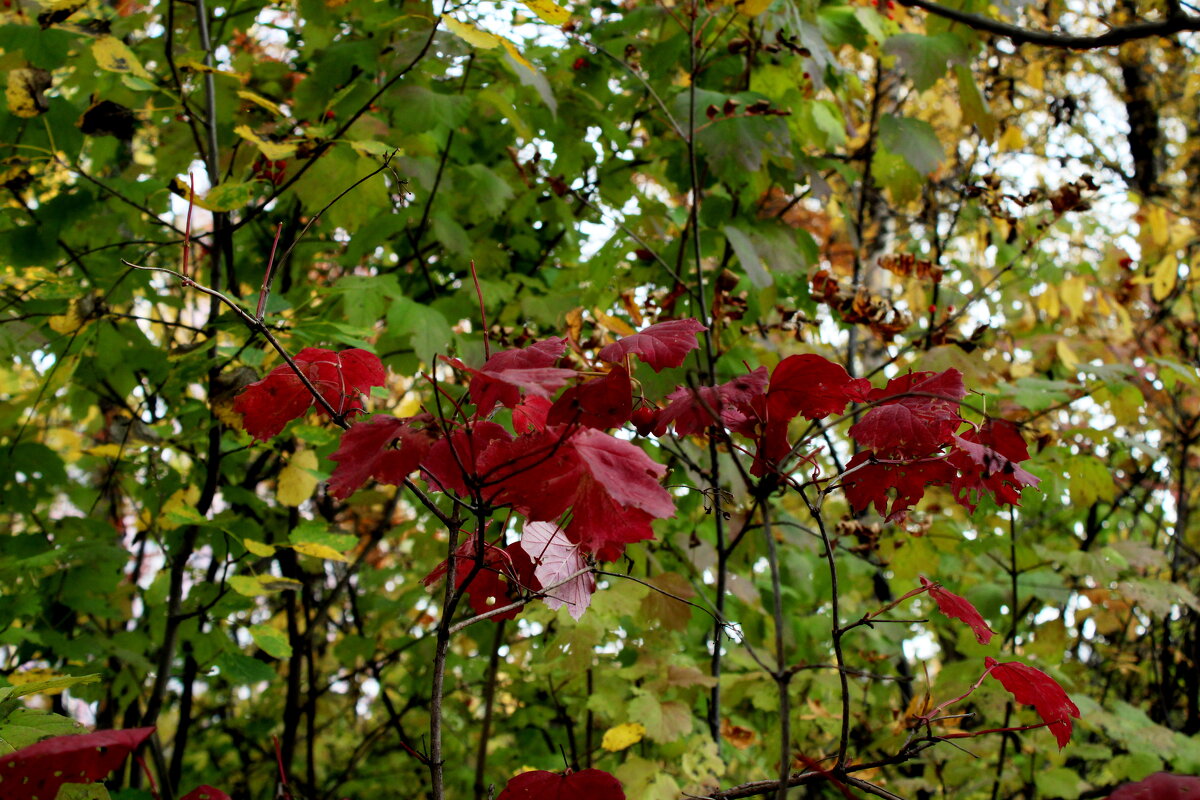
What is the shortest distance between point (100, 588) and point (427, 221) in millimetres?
1265

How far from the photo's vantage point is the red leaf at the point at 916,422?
97 centimetres

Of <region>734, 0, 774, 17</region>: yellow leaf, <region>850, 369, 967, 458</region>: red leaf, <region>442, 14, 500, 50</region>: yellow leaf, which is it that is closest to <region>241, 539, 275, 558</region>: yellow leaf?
<region>442, 14, 500, 50</region>: yellow leaf

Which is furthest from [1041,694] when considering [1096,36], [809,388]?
[1096,36]

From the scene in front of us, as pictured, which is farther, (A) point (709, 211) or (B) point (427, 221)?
(B) point (427, 221)

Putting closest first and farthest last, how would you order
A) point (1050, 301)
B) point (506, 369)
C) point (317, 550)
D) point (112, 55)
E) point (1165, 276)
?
point (506, 369)
point (317, 550)
point (112, 55)
point (1165, 276)
point (1050, 301)

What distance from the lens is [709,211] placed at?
2.08m

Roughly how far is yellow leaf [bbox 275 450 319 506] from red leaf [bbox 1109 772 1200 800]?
1473 mm

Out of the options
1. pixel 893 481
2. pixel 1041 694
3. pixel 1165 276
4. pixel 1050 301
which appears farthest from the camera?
pixel 1050 301

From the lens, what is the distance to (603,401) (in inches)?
34.9

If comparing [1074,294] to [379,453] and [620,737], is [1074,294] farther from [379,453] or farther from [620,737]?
[379,453]

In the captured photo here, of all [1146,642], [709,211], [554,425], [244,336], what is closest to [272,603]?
[244,336]

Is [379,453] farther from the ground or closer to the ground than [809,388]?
closer to the ground

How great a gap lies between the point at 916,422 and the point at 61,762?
999 mm

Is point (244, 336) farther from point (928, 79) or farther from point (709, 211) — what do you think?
point (928, 79)
